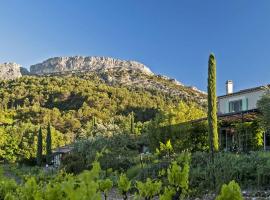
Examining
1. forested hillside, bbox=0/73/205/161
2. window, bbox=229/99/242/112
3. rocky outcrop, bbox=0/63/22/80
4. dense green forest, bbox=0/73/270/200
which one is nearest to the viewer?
dense green forest, bbox=0/73/270/200

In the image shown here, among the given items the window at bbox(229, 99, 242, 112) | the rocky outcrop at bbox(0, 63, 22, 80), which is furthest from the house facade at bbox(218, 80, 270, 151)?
the rocky outcrop at bbox(0, 63, 22, 80)

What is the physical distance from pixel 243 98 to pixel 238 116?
9.97 feet

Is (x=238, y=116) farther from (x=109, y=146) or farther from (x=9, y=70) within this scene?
(x=9, y=70)

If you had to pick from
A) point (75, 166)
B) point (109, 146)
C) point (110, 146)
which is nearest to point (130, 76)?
point (110, 146)

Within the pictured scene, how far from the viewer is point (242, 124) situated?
2606 cm

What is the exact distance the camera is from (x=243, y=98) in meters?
29.2

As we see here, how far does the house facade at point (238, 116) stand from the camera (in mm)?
25609

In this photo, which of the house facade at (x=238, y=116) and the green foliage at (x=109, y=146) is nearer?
the house facade at (x=238, y=116)

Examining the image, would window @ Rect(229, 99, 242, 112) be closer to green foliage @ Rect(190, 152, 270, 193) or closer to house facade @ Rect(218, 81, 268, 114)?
house facade @ Rect(218, 81, 268, 114)

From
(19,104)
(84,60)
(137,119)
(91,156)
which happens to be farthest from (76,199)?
(84,60)

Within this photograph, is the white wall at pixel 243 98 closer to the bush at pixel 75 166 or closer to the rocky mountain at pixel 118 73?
the bush at pixel 75 166

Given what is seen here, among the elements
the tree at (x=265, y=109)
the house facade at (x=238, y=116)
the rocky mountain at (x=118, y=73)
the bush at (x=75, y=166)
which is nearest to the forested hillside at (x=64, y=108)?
the rocky mountain at (x=118, y=73)

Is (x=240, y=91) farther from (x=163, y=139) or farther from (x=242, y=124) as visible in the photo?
(x=163, y=139)

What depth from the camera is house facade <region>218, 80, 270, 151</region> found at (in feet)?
84.0
